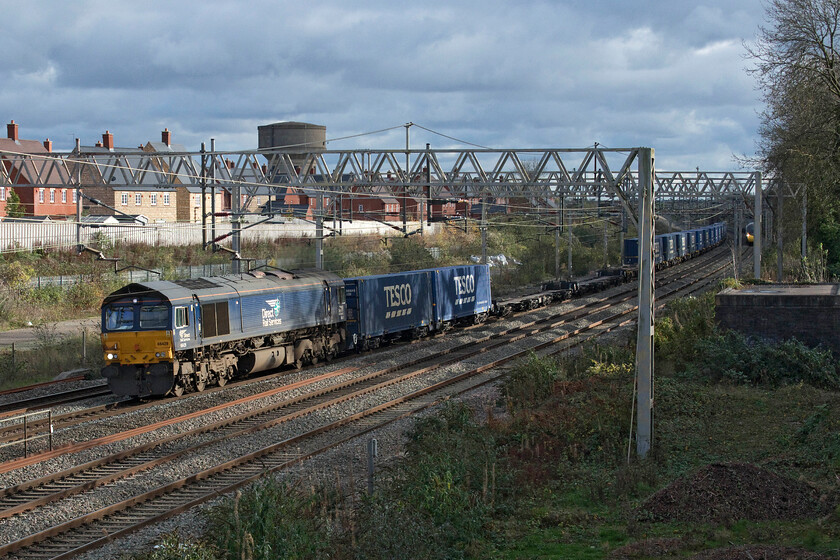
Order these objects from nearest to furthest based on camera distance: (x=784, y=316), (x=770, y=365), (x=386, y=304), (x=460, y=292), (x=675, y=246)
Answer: (x=770, y=365)
(x=784, y=316)
(x=386, y=304)
(x=460, y=292)
(x=675, y=246)

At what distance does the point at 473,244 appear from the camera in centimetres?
6619

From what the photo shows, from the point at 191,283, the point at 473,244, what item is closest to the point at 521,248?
the point at 473,244

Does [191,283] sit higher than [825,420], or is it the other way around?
[191,283]

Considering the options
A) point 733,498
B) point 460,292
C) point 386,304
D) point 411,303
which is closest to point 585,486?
point 733,498

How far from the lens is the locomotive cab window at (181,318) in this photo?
70.4 ft

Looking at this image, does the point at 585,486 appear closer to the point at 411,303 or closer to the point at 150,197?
the point at 411,303

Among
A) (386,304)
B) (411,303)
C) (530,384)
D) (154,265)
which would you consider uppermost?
(154,265)

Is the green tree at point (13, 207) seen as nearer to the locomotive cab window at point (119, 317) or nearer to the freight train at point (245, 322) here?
the freight train at point (245, 322)

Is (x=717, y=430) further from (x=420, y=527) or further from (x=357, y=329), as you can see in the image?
(x=357, y=329)

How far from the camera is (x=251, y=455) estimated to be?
1594 centimetres

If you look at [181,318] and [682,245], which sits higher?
[682,245]

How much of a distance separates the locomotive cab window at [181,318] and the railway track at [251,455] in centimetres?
348

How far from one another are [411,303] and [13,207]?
146ft

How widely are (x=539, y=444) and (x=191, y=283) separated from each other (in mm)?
11994
